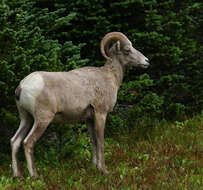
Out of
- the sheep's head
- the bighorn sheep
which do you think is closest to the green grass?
the bighorn sheep

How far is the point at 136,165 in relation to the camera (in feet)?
23.0

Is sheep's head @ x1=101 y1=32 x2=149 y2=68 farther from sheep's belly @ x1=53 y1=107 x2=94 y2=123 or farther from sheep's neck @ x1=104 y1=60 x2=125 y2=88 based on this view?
sheep's belly @ x1=53 y1=107 x2=94 y2=123

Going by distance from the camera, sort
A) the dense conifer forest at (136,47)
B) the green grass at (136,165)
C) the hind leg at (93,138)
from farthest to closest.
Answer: the dense conifer forest at (136,47) → the hind leg at (93,138) → the green grass at (136,165)

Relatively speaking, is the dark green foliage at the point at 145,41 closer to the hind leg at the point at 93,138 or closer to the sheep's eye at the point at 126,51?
the sheep's eye at the point at 126,51

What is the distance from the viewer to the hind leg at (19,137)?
600 centimetres

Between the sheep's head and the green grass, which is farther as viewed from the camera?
the sheep's head

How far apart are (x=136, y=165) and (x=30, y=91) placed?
2405 millimetres

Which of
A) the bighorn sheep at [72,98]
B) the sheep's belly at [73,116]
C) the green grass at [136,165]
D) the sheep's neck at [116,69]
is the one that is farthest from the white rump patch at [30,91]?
the sheep's neck at [116,69]

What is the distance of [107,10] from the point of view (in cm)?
997

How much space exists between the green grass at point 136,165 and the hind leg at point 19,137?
0.62 feet

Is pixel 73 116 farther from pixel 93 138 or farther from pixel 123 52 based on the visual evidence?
pixel 123 52

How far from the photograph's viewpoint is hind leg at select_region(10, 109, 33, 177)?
5996 millimetres

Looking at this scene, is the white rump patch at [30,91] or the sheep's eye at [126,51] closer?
the white rump patch at [30,91]

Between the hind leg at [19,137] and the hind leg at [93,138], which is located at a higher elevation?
the hind leg at [19,137]
